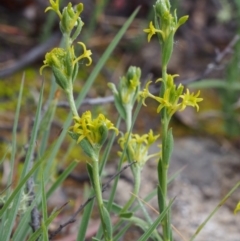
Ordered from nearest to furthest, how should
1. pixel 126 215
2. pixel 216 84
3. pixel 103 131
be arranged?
pixel 103 131, pixel 126 215, pixel 216 84

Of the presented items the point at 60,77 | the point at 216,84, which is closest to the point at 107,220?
the point at 60,77

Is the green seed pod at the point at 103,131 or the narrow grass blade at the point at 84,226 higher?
the green seed pod at the point at 103,131

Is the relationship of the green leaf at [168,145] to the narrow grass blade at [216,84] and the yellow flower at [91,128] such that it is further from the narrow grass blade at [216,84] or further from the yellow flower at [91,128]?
the narrow grass blade at [216,84]

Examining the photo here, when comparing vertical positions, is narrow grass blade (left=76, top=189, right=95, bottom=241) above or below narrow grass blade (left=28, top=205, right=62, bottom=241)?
below

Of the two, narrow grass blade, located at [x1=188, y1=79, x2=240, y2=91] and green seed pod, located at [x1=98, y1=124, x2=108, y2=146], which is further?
narrow grass blade, located at [x1=188, y1=79, x2=240, y2=91]

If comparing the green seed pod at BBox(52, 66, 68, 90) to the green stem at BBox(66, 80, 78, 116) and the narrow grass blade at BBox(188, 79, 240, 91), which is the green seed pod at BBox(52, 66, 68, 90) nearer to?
the green stem at BBox(66, 80, 78, 116)

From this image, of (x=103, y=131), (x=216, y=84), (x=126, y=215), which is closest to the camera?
(x=103, y=131)

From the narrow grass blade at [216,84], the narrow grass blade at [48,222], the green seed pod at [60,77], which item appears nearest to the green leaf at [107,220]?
the narrow grass blade at [48,222]

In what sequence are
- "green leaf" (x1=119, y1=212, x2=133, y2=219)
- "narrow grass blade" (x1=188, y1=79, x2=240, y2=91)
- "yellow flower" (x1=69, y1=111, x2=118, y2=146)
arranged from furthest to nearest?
"narrow grass blade" (x1=188, y1=79, x2=240, y2=91) → "green leaf" (x1=119, y1=212, x2=133, y2=219) → "yellow flower" (x1=69, y1=111, x2=118, y2=146)

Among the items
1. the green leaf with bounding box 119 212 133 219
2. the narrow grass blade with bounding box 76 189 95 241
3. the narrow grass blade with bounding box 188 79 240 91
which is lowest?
the narrow grass blade with bounding box 188 79 240 91

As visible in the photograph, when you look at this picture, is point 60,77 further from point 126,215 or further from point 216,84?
point 216,84

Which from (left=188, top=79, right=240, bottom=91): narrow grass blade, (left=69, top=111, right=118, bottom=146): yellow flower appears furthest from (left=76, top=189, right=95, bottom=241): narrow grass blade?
(left=188, top=79, right=240, bottom=91): narrow grass blade

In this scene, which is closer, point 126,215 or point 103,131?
point 103,131

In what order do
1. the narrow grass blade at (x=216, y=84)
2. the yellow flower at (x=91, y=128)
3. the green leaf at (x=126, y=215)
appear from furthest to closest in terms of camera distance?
the narrow grass blade at (x=216, y=84) < the green leaf at (x=126, y=215) < the yellow flower at (x=91, y=128)
